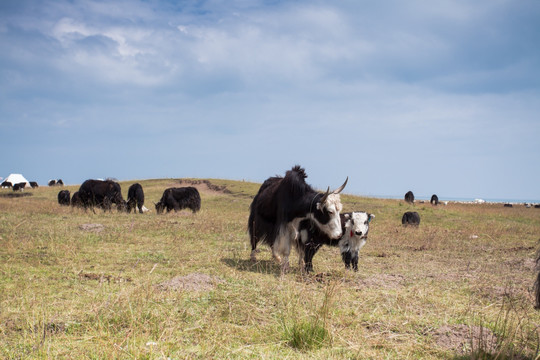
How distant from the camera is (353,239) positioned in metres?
→ 8.68

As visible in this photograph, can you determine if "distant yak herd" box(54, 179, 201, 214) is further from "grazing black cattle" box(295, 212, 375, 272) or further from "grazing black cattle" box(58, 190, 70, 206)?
"grazing black cattle" box(295, 212, 375, 272)

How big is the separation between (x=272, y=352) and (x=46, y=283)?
13.5 ft

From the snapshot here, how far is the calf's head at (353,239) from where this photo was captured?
→ 8.62m

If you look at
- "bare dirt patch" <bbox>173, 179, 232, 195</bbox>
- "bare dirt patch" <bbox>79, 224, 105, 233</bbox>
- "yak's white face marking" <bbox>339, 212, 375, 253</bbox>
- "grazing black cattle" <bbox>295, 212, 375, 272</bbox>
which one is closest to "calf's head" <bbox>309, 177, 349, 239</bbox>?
"grazing black cattle" <bbox>295, 212, 375, 272</bbox>

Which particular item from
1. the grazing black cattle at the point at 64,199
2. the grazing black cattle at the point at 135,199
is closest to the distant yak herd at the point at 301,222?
the grazing black cattle at the point at 135,199

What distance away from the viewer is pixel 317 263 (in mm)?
9273

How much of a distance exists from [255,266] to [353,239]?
209 cm

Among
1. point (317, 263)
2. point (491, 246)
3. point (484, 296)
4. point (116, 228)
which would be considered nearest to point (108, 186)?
point (116, 228)

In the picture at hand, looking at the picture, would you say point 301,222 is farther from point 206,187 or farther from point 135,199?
point 206,187

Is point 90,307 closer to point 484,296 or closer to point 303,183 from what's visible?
point 303,183

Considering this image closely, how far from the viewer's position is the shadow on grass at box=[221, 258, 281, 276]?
7.98 metres

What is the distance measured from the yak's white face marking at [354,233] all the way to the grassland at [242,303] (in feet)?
2.01

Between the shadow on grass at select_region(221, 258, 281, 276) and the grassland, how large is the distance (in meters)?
0.06

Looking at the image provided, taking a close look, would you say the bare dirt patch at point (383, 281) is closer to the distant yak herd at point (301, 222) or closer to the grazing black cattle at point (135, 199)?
the distant yak herd at point (301, 222)
